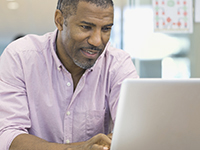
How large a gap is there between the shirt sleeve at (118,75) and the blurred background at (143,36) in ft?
4.01

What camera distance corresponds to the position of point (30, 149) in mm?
974

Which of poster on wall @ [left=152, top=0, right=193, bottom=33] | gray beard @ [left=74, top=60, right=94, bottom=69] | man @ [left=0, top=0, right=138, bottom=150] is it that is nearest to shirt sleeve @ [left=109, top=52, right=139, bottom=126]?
man @ [left=0, top=0, right=138, bottom=150]

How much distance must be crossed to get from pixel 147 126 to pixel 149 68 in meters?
2.01

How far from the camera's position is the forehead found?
118 cm

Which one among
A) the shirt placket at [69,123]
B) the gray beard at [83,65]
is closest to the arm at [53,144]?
the shirt placket at [69,123]

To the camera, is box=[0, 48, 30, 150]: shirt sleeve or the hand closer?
the hand

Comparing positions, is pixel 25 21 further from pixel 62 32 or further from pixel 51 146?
pixel 51 146

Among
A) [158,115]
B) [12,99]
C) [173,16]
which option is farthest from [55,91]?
[173,16]

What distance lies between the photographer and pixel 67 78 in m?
1.27

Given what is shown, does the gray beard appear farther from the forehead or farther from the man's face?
the forehead

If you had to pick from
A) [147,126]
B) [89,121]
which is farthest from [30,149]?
[147,126]

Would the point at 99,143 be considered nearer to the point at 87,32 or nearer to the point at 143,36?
the point at 87,32

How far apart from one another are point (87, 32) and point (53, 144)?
0.50m

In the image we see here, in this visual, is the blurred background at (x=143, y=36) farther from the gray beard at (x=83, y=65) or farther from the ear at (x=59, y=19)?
the gray beard at (x=83, y=65)
